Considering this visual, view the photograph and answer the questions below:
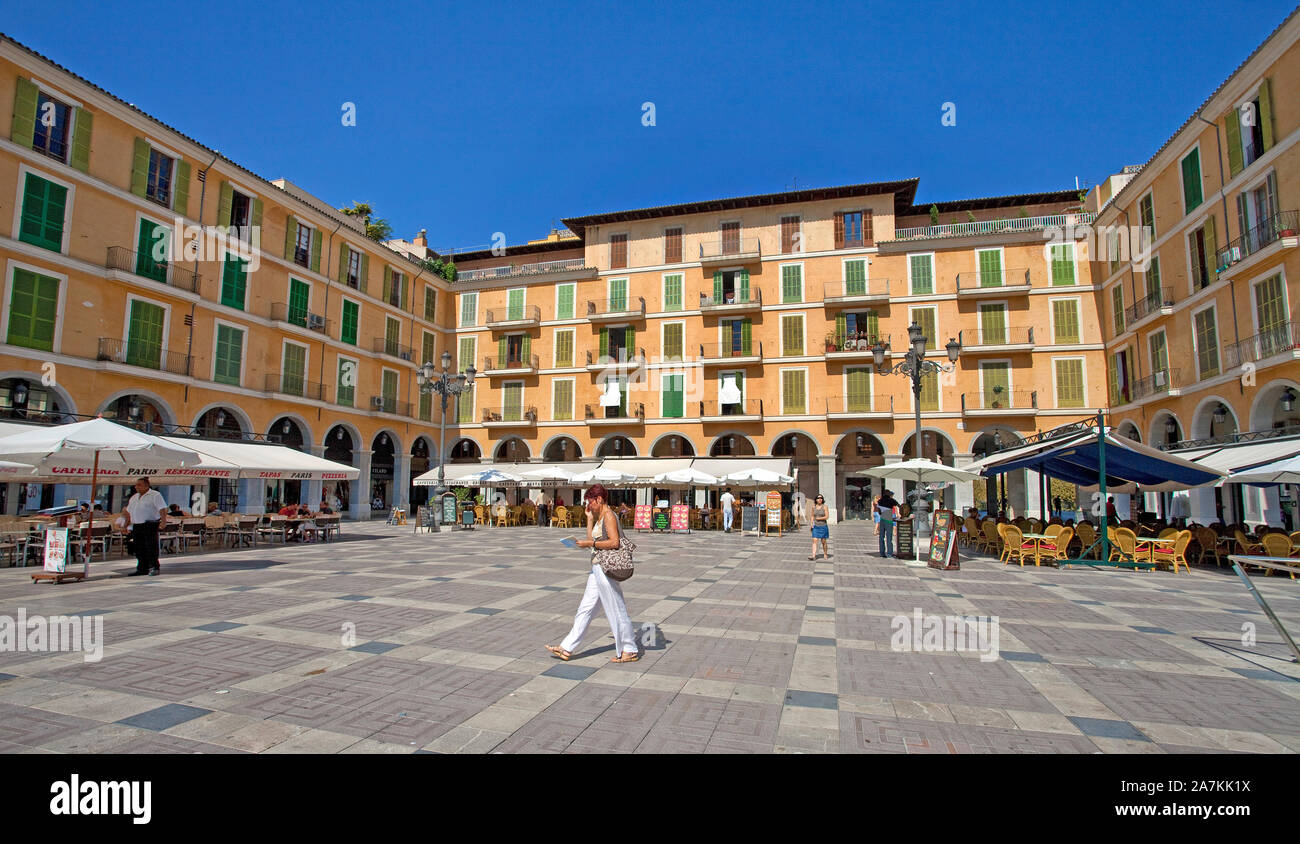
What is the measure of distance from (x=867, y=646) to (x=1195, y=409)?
2213 centimetres

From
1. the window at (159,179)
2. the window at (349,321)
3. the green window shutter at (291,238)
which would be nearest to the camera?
the window at (159,179)

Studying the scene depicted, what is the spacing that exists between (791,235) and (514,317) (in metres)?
15.1

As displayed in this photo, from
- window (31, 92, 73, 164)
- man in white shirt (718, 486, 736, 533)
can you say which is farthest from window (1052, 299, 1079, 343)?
window (31, 92, 73, 164)

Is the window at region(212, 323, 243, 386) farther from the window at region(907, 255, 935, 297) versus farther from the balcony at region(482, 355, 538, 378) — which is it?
the window at region(907, 255, 935, 297)

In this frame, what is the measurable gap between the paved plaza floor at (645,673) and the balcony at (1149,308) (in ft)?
56.0

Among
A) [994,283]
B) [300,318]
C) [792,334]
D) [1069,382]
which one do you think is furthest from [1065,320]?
[300,318]

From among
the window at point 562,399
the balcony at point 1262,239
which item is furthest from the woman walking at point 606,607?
the window at point 562,399

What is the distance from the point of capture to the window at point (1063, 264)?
28.7 meters

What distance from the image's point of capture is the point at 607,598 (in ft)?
17.6

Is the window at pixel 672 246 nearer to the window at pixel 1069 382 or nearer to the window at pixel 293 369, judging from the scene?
the window at pixel 293 369

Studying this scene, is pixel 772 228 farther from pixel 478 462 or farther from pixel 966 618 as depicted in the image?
pixel 966 618

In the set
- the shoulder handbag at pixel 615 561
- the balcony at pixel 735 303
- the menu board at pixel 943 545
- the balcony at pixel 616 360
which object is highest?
the balcony at pixel 735 303

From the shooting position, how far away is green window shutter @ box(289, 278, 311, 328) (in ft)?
85.5
